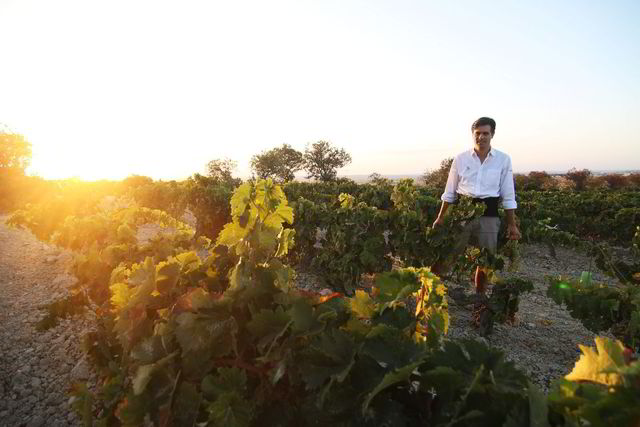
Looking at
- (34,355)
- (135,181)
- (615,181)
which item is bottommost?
(615,181)

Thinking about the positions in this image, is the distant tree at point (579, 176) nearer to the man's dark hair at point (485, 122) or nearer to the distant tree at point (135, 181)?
the distant tree at point (135, 181)

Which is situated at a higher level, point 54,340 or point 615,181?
point 54,340

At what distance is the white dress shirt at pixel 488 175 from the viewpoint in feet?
16.0

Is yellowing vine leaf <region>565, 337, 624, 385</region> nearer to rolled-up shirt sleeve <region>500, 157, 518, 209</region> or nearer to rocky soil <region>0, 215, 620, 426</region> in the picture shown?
rocky soil <region>0, 215, 620, 426</region>

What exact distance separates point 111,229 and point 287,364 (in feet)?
9.86

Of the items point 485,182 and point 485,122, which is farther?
point 485,182

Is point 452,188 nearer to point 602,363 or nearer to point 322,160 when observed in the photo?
point 602,363

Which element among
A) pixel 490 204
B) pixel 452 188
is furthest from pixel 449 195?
pixel 490 204

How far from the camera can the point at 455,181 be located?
5371mm

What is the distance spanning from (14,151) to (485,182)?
1194 inches

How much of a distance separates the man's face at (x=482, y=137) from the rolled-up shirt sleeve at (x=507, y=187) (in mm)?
331

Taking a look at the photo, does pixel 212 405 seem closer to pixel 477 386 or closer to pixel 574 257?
pixel 477 386

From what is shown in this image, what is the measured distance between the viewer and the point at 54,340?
14.3 ft

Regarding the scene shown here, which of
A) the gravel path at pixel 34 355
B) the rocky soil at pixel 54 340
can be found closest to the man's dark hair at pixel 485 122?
the rocky soil at pixel 54 340
